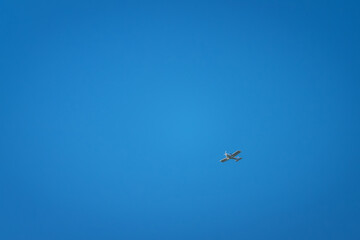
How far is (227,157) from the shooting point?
135ft

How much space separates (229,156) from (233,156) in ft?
1.36

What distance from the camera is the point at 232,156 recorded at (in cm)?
4100

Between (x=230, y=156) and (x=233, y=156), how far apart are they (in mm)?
306

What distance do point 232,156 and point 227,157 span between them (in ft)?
1.77

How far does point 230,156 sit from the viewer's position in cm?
4116

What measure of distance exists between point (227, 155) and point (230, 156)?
317 millimetres

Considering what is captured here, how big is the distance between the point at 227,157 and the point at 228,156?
147mm

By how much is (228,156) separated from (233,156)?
518 millimetres

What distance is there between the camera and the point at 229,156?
4122 cm

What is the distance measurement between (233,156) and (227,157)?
2.03 feet

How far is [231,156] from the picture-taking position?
135 feet

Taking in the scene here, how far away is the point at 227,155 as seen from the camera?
1623 inches
